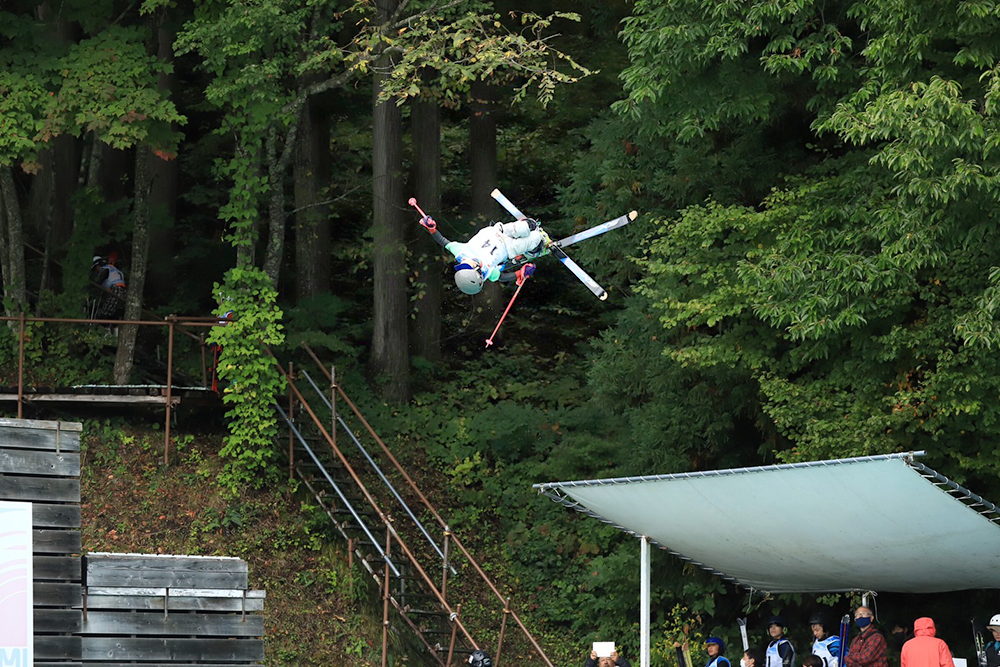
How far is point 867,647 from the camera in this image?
43.2 feet

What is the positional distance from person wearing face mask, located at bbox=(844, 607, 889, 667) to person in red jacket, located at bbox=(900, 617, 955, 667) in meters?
0.81

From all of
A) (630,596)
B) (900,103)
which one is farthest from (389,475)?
(900,103)

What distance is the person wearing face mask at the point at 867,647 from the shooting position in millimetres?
13117

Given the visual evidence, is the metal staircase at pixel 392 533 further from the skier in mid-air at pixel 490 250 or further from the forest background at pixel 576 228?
the skier in mid-air at pixel 490 250

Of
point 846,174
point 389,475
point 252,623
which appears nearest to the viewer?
point 252,623

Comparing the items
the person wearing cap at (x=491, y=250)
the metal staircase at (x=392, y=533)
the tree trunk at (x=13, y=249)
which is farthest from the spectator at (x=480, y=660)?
the tree trunk at (x=13, y=249)

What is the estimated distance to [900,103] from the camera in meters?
12.5

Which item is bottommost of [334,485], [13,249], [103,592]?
[103,592]

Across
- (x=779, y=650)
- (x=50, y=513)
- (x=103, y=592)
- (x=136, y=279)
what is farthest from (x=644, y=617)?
(x=136, y=279)

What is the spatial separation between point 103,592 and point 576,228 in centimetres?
930

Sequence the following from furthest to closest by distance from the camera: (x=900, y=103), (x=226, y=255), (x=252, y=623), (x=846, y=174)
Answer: (x=226, y=255), (x=846, y=174), (x=900, y=103), (x=252, y=623)

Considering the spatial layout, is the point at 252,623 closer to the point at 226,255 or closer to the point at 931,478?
the point at 931,478

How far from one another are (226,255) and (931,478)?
511 inches

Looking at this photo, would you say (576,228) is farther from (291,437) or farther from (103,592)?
(103,592)
